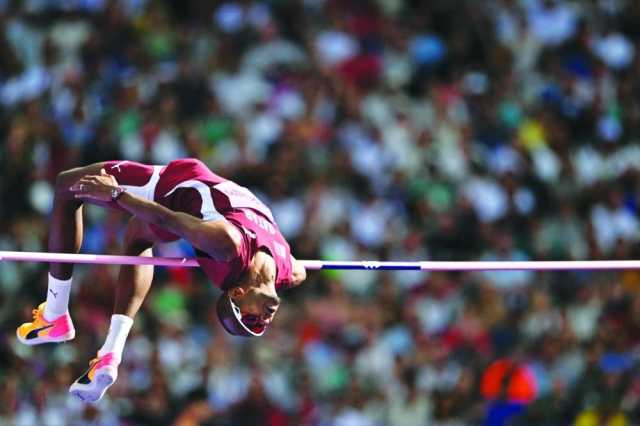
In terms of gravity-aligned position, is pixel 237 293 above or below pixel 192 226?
below

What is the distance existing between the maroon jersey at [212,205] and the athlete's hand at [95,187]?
0.20m

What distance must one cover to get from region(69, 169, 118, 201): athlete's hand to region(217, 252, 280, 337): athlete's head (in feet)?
2.92

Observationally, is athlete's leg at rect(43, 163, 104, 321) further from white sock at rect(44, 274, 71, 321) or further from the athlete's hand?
the athlete's hand

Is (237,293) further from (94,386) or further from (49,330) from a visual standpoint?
(49,330)

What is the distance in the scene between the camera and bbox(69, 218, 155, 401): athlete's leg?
800 cm

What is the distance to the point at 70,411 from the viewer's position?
10.2m

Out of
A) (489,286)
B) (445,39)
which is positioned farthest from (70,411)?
(445,39)

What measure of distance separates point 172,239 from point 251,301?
2.88 ft

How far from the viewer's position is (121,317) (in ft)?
27.1

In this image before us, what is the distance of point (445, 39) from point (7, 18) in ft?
13.9

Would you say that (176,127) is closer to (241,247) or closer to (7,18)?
(7,18)

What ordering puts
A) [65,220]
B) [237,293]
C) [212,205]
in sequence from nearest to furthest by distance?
[237,293]
[212,205]
[65,220]

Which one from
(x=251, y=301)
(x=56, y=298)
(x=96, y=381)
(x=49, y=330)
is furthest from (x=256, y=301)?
(x=49, y=330)

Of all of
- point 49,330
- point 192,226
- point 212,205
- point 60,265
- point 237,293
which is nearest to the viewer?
point 192,226
